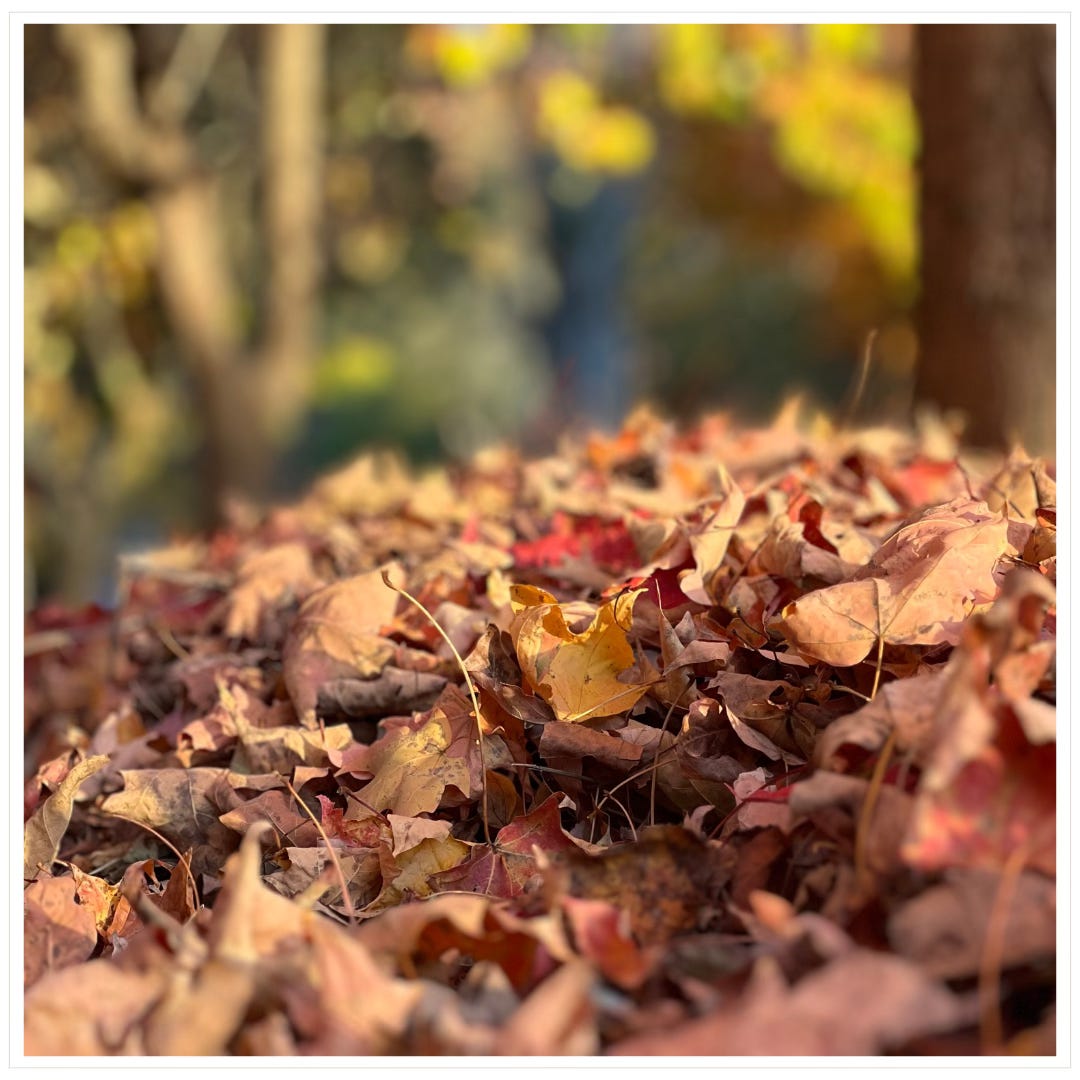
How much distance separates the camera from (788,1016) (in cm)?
71

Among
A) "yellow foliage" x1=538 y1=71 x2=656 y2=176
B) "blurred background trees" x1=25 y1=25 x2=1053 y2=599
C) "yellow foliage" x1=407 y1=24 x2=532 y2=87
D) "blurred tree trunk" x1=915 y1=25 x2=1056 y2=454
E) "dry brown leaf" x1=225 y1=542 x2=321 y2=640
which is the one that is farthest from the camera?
"yellow foliage" x1=538 y1=71 x2=656 y2=176

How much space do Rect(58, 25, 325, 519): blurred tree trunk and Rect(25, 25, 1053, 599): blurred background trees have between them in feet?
0.07

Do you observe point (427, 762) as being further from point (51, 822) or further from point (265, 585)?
point (265, 585)

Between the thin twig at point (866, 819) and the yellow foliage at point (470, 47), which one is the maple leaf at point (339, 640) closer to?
the thin twig at point (866, 819)

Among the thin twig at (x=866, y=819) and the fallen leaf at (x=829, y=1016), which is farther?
the thin twig at (x=866, y=819)

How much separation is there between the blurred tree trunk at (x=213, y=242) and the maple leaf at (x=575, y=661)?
21.6 feet

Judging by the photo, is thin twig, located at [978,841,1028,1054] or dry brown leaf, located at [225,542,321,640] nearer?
thin twig, located at [978,841,1028,1054]

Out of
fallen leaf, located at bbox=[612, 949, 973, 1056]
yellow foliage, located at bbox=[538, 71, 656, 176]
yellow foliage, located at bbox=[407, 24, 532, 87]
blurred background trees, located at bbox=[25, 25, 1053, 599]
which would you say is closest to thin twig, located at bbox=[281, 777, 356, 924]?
fallen leaf, located at bbox=[612, 949, 973, 1056]

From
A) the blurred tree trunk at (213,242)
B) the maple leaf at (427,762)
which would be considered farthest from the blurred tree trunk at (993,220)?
the blurred tree trunk at (213,242)

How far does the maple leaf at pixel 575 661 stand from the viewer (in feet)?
3.77

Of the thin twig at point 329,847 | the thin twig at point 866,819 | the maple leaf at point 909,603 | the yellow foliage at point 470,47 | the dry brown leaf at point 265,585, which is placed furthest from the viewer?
the yellow foliage at point 470,47

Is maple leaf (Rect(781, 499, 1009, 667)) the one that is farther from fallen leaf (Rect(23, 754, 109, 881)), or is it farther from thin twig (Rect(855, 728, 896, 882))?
fallen leaf (Rect(23, 754, 109, 881))

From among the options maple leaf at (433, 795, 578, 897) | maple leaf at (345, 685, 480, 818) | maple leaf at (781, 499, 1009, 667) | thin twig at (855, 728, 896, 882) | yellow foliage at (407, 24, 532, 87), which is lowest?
maple leaf at (433, 795, 578, 897)

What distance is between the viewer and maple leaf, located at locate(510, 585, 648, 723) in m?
1.15
